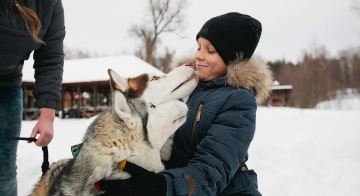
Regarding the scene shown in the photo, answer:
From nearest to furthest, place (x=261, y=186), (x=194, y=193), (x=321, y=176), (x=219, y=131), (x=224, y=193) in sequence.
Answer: (x=194, y=193), (x=219, y=131), (x=224, y=193), (x=261, y=186), (x=321, y=176)

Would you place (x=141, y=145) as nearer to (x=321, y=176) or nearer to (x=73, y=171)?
(x=73, y=171)

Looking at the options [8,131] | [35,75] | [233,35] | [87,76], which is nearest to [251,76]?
[233,35]

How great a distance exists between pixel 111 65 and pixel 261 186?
21356 millimetres

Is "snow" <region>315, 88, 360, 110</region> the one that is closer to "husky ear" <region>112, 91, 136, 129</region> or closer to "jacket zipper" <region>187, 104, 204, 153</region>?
"jacket zipper" <region>187, 104, 204, 153</region>

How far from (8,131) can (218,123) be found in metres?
1.75

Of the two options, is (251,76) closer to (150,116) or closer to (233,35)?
(233,35)

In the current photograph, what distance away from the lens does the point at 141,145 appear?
175 centimetres

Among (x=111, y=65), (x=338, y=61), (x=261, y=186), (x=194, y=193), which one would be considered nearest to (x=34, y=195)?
(x=194, y=193)

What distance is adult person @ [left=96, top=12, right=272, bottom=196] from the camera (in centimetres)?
161

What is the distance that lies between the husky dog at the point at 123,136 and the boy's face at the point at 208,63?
0.48 m

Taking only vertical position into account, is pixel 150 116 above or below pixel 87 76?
below

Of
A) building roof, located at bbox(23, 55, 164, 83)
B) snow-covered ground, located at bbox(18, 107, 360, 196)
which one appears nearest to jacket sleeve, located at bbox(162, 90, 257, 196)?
snow-covered ground, located at bbox(18, 107, 360, 196)

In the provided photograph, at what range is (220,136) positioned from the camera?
1.85 m

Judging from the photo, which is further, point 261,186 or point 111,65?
point 111,65
